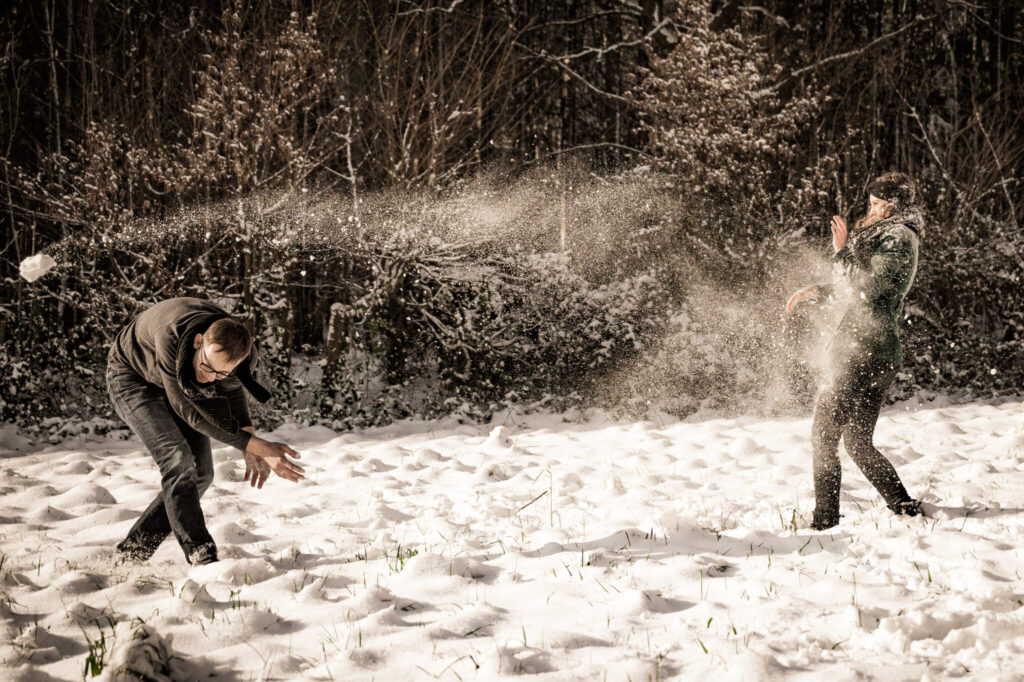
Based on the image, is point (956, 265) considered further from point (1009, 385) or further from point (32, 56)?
point (32, 56)

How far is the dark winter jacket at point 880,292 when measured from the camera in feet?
12.9

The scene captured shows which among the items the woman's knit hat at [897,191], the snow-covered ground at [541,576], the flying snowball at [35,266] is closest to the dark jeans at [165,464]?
the snow-covered ground at [541,576]

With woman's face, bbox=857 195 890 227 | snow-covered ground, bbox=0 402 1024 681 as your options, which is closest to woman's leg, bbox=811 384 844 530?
snow-covered ground, bbox=0 402 1024 681

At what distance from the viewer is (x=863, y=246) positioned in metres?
4.06

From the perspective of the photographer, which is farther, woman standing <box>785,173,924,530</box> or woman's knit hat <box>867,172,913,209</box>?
woman's knit hat <box>867,172,913,209</box>

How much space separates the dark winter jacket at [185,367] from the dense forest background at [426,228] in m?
3.97

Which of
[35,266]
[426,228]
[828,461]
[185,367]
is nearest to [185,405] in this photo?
[185,367]

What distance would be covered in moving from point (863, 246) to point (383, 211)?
5238 millimetres

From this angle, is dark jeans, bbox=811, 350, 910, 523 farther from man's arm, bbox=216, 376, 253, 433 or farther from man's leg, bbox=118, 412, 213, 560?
man's leg, bbox=118, 412, 213, 560

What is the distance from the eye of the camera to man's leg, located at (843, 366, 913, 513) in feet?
13.0

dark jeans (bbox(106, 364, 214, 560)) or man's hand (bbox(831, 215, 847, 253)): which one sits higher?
man's hand (bbox(831, 215, 847, 253))

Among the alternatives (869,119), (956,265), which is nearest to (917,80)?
(869,119)

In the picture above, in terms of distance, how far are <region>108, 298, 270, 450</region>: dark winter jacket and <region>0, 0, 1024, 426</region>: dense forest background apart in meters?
3.97

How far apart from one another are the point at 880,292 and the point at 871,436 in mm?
731
